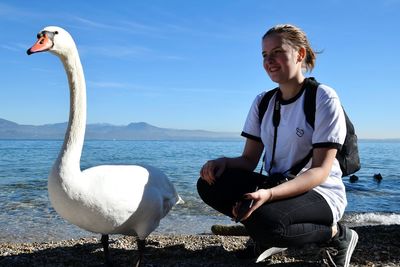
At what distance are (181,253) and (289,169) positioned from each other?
6.94 ft

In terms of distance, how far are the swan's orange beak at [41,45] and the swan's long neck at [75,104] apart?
238 millimetres

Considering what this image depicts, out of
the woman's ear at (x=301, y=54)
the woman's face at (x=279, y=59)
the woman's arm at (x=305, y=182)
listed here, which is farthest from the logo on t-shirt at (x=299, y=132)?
the woman's ear at (x=301, y=54)

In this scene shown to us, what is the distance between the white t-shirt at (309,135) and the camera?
138 inches

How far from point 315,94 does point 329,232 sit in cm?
120

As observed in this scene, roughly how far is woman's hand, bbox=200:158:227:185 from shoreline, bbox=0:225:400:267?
1.16 meters

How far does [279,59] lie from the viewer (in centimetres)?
377

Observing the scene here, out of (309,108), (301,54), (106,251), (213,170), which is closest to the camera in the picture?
(309,108)

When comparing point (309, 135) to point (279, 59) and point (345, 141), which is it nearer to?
point (345, 141)

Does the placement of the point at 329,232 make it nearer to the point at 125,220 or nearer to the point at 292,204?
the point at 292,204

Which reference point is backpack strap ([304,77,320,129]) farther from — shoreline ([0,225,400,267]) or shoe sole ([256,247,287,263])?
shoreline ([0,225,400,267])

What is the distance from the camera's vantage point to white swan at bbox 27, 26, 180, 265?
390 centimetres

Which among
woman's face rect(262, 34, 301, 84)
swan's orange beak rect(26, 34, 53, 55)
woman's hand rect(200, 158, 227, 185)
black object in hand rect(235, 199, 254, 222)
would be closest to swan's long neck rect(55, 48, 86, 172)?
swan's orange beak rect(26, 34, 53, 55)

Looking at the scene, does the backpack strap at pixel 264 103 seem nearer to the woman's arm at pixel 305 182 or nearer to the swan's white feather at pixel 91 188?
the woman's arm at pixel 305 182

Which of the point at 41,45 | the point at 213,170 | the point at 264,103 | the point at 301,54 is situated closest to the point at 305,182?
the point at 213,170
